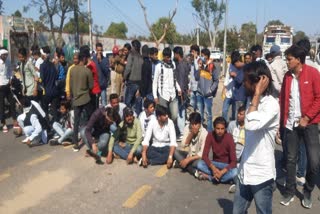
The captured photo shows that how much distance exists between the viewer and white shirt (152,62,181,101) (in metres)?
7.09

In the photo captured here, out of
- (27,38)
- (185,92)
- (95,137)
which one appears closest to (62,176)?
(95,137)

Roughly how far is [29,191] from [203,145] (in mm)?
2518

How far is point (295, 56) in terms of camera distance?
4215 millimetres

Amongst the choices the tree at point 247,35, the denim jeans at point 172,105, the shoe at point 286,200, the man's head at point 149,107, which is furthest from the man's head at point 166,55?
the tree at point 247,35

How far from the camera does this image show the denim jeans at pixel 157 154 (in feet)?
19.8

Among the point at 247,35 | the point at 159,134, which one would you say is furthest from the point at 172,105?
the point at 247,35

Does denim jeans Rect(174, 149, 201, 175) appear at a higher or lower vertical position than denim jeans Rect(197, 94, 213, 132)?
lower

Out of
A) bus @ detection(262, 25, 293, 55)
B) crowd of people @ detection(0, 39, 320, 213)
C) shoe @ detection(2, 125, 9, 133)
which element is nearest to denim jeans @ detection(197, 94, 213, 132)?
crowd of people @ detection(0, 39, 320, 213)

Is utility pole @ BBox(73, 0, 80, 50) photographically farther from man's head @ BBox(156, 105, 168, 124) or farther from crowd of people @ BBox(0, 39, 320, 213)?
man's head @ BBox(156, 105, 168, 124)

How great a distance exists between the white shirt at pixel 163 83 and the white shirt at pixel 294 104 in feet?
10.0

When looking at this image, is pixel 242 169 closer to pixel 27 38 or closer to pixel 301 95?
pixel 301 95

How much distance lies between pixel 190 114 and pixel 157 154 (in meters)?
0.83

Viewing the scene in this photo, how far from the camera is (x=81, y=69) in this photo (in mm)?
6824

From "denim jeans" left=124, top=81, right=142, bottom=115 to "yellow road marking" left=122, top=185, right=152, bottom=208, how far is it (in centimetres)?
324
